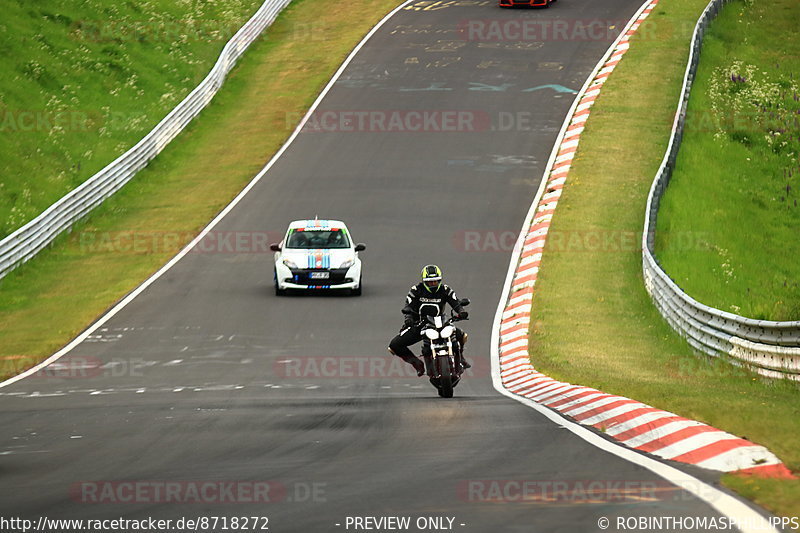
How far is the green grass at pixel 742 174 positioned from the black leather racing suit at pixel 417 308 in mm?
5482

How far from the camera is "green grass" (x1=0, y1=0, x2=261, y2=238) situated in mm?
37062

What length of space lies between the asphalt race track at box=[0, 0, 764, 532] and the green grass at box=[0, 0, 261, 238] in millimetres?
5601

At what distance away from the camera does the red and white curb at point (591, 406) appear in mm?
10031

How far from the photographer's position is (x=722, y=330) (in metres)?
19.4

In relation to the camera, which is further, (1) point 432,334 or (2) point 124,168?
(2) point 124,168

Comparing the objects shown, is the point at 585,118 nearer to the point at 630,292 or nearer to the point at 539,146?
the point at 539,146

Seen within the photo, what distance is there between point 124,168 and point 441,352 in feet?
76.9

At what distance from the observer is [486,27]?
52.2 meters

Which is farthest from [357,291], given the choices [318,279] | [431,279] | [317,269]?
[431,279]
